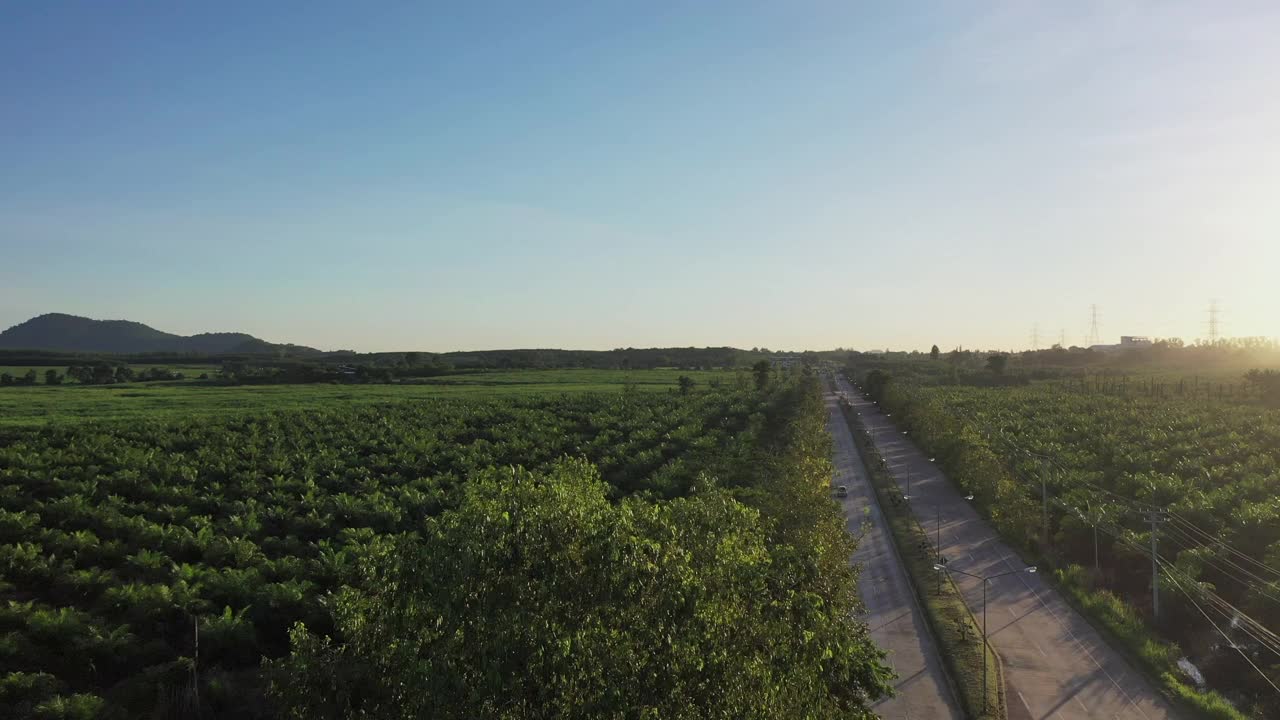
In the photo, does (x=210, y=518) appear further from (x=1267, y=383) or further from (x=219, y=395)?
(x=1267, y=383)

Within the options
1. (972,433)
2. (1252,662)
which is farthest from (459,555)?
(972,433)

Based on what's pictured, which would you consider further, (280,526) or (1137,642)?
(280,526)

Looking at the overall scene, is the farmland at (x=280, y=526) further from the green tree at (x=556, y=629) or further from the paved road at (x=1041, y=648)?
the paved road at (x=1041, y=648)

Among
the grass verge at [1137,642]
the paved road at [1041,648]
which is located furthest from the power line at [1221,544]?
the paved road at [1041,648]

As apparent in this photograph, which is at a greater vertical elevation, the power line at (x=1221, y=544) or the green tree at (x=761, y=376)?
the green tree at (x=761, y=376)

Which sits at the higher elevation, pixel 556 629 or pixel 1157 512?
pixel 556 629

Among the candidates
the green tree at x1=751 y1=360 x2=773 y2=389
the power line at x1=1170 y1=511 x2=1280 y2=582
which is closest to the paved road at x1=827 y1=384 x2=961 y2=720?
the power line at x1=1170 y1=511 x2=1280 y2=582

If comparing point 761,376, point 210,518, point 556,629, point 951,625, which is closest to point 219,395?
point 210,518
